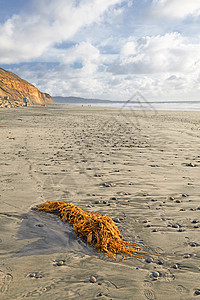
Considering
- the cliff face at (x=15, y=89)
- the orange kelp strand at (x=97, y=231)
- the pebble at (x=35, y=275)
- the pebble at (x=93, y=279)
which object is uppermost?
the cliff face at (x=15, y=89)

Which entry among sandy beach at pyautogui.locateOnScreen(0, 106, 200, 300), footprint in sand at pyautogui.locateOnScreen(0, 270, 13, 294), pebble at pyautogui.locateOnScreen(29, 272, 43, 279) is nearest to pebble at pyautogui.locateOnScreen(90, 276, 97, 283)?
sandy beach at pyautogui.locateOnScreen(0, 106, 200, 300)

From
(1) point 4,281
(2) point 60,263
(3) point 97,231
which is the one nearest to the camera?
(1) point 4,281

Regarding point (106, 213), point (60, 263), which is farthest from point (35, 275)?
point (106, 213)

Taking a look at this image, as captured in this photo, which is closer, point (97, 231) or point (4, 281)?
point (4, 281)

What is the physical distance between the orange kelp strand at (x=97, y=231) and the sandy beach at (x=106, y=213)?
0.14 m

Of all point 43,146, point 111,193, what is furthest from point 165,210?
point 43,146

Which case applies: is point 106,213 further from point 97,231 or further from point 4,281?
point 4,281

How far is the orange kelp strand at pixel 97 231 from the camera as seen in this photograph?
12.8 ft

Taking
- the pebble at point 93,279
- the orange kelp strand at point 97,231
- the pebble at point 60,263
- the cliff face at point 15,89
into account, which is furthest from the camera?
the cliff face at point 15,89

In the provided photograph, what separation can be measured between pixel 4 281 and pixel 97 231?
5.44 ft

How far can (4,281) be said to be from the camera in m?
3.17

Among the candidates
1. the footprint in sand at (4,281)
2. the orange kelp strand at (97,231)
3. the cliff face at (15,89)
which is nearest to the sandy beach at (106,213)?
the footprint in sand at (4,281)

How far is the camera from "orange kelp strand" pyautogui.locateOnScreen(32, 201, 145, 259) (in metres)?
3.90

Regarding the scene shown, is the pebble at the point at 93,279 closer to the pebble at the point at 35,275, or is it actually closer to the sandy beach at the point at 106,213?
the sandy beach at the point at 106,213
